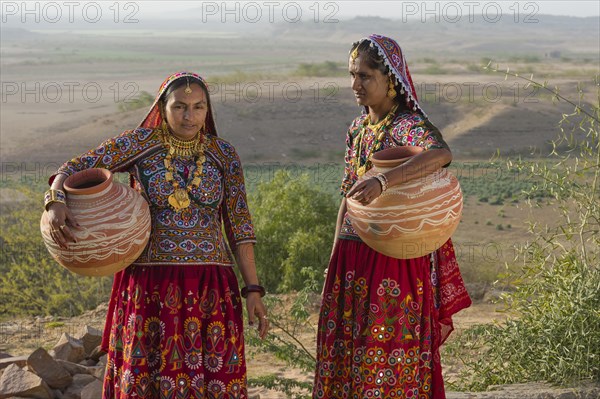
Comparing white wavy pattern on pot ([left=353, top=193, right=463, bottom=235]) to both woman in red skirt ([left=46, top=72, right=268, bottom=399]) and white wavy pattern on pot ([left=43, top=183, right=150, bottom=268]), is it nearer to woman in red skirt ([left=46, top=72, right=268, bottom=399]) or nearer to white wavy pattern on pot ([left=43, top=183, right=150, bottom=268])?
woman in red skirt ([left=46, top=72, right=268, bottom=399])

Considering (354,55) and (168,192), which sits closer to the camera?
(168,192)

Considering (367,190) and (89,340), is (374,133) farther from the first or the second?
(89,340)

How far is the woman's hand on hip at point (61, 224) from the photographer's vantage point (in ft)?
11.1

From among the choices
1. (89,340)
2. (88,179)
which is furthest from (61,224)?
(89,340)

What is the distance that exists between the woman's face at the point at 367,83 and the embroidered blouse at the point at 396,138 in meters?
0.13

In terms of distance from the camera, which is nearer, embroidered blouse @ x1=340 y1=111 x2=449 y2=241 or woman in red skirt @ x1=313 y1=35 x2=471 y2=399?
embroidered blouse @ x1=340 y1=111 x2=449 y2=241

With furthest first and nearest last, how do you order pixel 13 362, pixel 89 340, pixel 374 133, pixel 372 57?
pixel 89 340 → pixel 13 362 → pixel 374 133 → pixel 372 57

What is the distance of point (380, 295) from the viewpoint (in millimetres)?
3826

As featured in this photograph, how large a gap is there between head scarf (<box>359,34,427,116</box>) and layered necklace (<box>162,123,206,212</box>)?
82cm

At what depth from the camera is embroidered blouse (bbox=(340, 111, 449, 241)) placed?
12.1 feet

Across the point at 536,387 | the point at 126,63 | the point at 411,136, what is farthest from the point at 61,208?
the point at 126,63

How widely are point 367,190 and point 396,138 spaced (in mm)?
439

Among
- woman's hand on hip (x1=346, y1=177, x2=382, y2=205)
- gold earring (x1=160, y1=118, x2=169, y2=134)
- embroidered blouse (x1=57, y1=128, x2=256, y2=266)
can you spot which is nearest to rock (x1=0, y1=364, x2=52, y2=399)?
embroidered blouse (x1=57, y1=128, x2=256, y2=266)

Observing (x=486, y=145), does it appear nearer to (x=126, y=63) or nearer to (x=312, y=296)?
(x=312, y=296)
